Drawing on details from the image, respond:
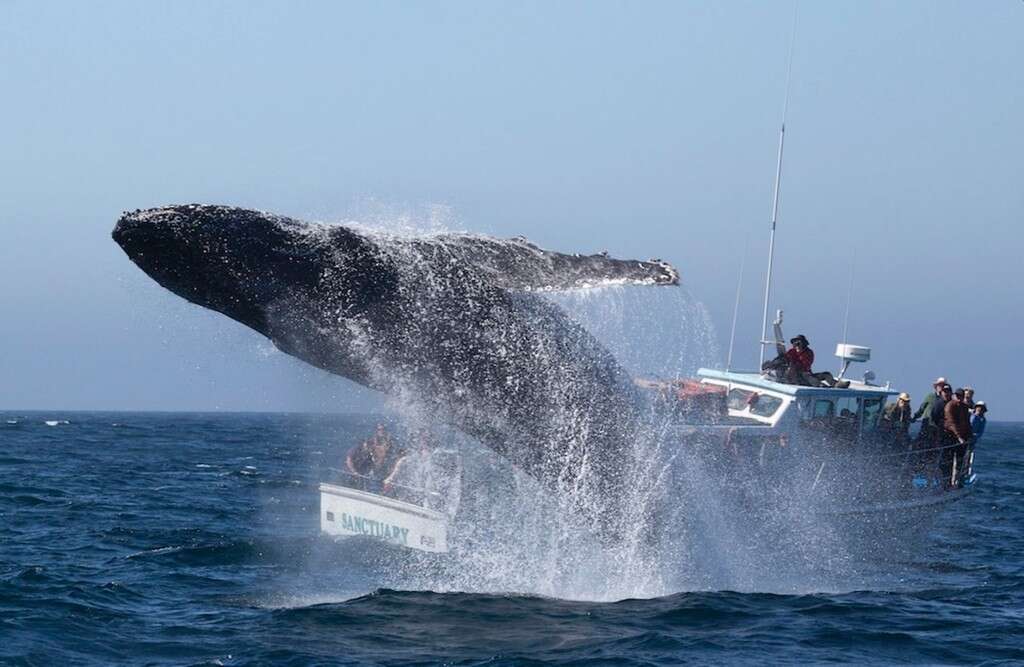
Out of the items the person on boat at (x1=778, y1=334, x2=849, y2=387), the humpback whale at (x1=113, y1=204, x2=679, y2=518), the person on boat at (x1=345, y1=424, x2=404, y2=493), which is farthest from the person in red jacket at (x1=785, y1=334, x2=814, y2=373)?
the humpback whale at (x1=113, y1=204, x2=679, y2=518)

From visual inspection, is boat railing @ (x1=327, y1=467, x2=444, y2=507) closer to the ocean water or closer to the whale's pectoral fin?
the ocean water

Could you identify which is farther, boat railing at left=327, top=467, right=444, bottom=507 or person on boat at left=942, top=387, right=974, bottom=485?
person on boat at left=942, top=387, right=974, bottom=485

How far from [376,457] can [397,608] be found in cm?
549

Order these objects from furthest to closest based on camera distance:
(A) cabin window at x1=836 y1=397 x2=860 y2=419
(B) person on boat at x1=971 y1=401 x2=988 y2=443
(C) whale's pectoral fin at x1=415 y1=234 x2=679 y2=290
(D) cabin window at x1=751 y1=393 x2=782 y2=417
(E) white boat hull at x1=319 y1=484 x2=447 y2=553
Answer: (B) person on boat at x1=971 y1=401 x2=988 y2=443
(A) cabin window at x1=836 y1=397 x2=860 y2=419
(D) cabin window at x1=751 y1=393 x2=782 y2=417
(E) white boat hull at x1=319 y1=484 x2=447 y2=553
(C) whale's pectoral fin at x1=415 y1=234 x2=679 y2=290

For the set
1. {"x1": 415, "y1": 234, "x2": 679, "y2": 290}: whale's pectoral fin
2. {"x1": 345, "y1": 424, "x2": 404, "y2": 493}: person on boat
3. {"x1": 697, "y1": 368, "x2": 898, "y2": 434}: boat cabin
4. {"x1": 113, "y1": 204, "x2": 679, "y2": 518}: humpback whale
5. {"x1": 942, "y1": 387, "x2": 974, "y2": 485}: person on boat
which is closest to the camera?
{"x1": 113, "y1": 204, "x2": 679, "y2": 518}: humpback whale

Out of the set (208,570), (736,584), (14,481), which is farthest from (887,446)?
(14,481)

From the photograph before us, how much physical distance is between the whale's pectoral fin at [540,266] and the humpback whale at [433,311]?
0.01 m

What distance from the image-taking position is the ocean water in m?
10.5

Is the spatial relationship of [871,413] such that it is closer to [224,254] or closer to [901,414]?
[901,414]

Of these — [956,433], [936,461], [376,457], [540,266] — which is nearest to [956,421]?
[956,433]

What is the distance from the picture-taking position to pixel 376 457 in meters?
17.5

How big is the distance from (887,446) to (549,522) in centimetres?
912

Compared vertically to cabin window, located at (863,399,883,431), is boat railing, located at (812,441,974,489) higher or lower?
lower

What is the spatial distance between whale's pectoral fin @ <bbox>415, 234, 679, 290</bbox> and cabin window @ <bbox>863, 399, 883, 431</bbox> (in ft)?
34.4
